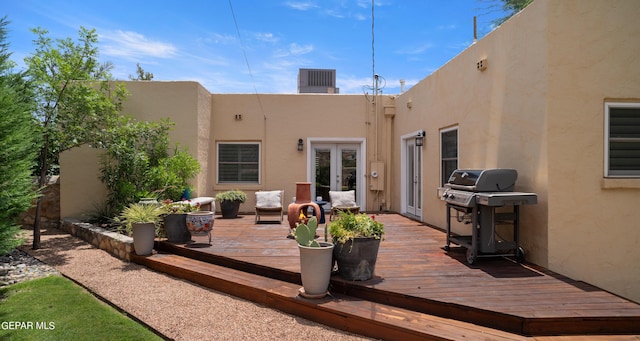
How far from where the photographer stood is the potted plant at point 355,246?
3869 mm

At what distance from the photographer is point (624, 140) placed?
4418 millimetres

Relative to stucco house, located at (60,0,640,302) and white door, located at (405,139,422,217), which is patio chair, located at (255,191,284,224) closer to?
stucco house, located at (60,0,640,302)

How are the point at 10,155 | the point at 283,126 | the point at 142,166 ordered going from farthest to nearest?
the point at 283,126, the point at 142,166, the point at 10,155

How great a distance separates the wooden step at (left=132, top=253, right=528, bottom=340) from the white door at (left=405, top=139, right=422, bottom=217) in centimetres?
531

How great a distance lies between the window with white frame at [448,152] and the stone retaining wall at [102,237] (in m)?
6.15

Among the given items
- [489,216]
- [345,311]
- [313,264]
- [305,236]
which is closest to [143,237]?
[305,236]

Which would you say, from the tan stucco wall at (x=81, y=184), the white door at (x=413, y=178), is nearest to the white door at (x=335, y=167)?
the white door at (x=413, y=178)

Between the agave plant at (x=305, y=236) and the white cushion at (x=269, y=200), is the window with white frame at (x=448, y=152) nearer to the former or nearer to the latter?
the white cushion at (x=269, y=200)

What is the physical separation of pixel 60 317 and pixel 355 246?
3.36 metres

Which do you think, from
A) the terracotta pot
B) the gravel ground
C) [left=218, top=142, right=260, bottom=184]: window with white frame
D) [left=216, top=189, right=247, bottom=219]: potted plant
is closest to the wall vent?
[left=218, top=142, right=260, bottom=184]: window with white frame

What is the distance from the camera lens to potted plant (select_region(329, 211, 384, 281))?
12.7 feet

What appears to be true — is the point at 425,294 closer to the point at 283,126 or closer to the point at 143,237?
the point at 143,237

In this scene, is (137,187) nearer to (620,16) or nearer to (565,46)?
(565,46)

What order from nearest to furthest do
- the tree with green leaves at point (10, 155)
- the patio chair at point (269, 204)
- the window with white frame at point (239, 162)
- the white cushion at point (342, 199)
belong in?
the tree with green leaves at point (10, 155)
the patio chair at point (269, 204)
the white cushion at point (342, 199)
the window with white frame at point (239, 162)
